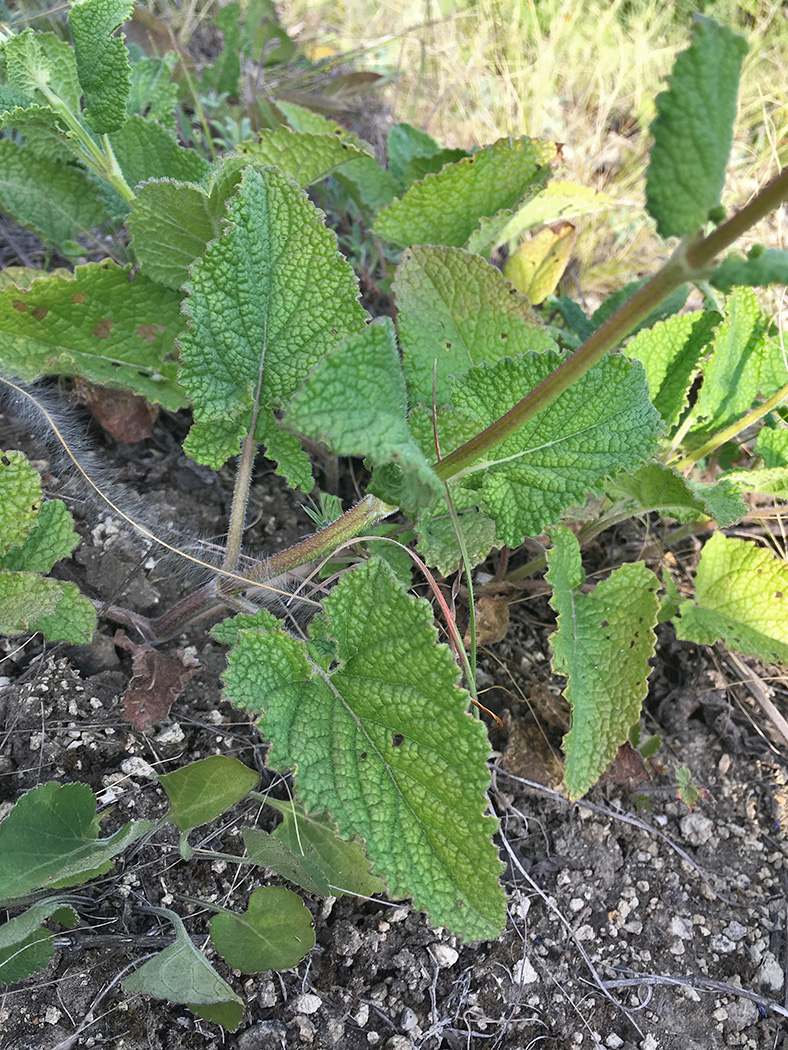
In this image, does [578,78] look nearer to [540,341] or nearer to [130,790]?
[540,341]

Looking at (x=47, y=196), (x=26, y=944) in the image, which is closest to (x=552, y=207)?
(x=47, y=196)

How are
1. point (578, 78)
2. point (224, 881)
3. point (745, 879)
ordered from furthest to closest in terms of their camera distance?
point (578, 78), point (745, 879), point (224, 881)

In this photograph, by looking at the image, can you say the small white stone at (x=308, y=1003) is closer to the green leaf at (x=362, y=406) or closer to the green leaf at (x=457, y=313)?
the green leaf at (x=362, y=406)

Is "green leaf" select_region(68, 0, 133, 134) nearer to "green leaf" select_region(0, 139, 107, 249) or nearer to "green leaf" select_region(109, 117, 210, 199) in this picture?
"green leaf" select_region(109, 117, 210, 199)

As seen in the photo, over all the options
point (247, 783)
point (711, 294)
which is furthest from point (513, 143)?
point (247, 783)

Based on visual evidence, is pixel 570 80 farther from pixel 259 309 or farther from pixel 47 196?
pixel 259 309

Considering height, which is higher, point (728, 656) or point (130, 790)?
point (728, 656)

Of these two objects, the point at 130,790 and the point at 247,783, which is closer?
the point at 247,783

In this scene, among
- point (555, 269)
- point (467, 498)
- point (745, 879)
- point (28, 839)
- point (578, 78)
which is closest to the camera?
point (28, 839)
